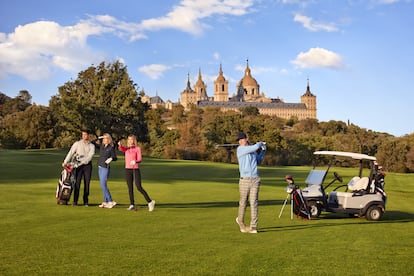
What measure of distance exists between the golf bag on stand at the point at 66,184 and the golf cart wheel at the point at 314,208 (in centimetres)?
669

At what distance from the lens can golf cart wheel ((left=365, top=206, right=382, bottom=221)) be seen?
1346cm

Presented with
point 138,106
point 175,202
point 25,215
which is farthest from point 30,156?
point 138,106

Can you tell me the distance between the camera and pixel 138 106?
6994 centimetres

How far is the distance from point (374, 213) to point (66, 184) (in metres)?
8.60

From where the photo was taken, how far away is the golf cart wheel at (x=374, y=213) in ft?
44.2

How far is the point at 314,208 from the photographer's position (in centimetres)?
1355

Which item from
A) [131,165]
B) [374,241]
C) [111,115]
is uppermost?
[111,115]

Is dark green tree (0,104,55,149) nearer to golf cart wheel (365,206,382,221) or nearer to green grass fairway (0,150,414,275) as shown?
green grass fairway (0,150,414,275)

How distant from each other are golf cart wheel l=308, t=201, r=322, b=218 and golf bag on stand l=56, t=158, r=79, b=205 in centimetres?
669

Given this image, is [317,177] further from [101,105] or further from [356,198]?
[101,105]

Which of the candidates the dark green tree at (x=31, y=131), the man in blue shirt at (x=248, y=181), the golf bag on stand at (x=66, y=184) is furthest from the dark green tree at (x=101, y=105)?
the man in blue shirt at (x=248, y=181)

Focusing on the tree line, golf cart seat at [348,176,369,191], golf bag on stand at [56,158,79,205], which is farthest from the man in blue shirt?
the tree line

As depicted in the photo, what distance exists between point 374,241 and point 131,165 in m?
6.76

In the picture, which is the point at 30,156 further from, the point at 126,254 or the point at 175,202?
the point at 126,254
